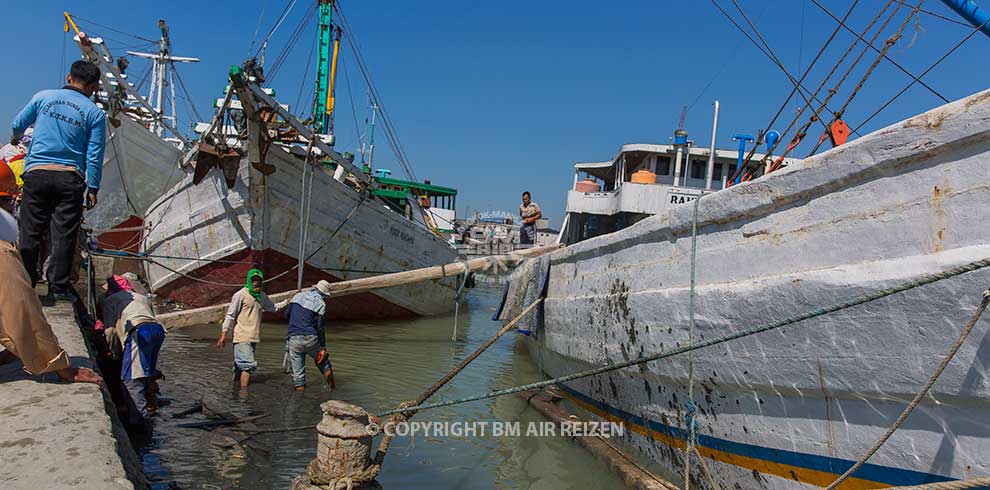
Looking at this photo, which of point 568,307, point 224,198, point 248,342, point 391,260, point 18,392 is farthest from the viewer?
point 391,260

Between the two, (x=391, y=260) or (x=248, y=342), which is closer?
(x=248, y=342)

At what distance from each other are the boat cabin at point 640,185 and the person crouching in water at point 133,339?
25.5 ft

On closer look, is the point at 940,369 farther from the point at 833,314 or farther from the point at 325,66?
the point at 325,66

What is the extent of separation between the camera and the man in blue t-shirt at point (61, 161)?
13.5 ft

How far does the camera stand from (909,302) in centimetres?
257

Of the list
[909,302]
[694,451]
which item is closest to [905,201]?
[909,302]

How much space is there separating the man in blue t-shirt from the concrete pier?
4.62 feet

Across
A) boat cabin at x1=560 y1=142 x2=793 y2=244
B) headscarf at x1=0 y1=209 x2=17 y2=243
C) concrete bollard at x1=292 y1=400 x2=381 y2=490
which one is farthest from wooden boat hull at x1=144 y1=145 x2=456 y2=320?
headscarf at x1=0 y1=209 x2=17 y2=243

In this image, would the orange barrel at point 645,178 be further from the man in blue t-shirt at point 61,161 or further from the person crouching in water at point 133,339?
the man in blue t-shirt at point 61,161

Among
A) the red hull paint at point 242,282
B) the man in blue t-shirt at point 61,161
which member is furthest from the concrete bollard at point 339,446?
the red hull paint at point 242,282

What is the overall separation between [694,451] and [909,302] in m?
1.63

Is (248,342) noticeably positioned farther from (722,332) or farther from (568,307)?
(722,332)

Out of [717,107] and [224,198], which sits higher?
[717,107]

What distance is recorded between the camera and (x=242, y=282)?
37.5ft
